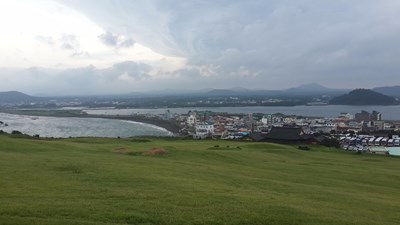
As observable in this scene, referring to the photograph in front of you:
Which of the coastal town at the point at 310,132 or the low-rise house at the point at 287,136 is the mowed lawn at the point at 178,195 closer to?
the low-rise house at the point at 287,136

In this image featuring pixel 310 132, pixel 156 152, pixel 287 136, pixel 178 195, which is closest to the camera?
pixel 178 195

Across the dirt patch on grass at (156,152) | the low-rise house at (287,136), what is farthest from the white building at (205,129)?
the dirt patch on grass at (156,152)

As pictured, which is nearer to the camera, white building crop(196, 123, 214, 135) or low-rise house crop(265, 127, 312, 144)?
low-rise house crop(265, 127, 312, 144)

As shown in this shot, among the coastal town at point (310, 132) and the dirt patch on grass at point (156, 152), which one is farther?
the coastal town at point (310, 132)

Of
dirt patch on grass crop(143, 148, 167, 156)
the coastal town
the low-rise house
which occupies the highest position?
dirt patch on grass crop(143, 148, 167, 156)

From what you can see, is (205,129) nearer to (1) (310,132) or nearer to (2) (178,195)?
(1) (310,132)

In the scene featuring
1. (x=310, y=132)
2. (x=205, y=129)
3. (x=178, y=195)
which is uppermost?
(x=178, y=195)

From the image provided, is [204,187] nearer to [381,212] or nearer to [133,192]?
[133,192]

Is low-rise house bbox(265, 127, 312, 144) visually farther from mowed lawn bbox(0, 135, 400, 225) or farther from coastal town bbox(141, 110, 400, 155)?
mowed lawn bbox(0, 135, 400, 225)

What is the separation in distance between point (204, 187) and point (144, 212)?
4.63 metres

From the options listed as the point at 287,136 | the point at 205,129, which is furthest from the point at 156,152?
the point at 205,129

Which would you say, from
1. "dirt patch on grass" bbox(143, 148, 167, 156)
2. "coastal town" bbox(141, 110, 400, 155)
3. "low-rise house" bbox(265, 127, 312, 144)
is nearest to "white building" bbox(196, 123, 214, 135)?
"coastal town" bbox(141, 110, 400, 155)

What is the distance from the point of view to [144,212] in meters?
9.92

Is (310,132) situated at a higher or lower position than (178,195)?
lower
